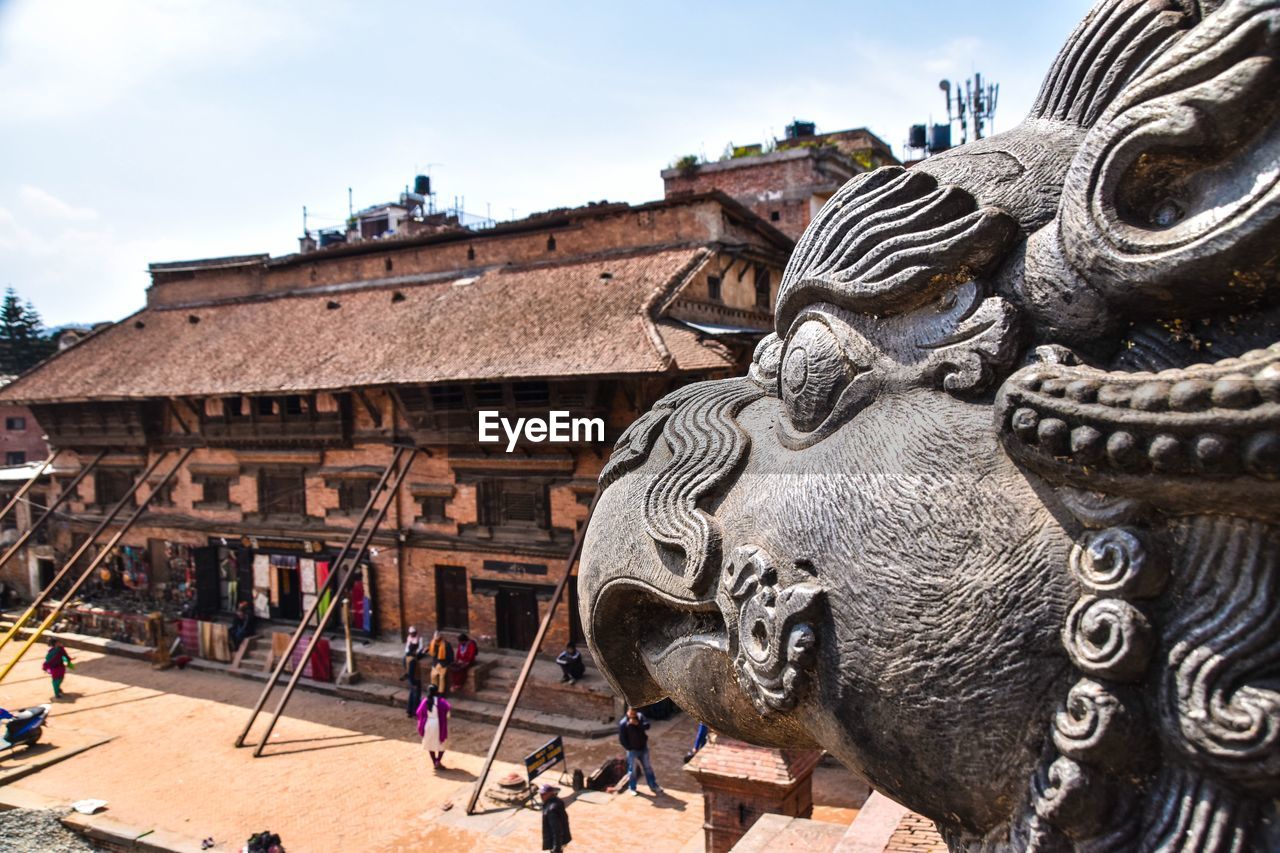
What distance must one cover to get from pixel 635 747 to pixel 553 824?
235 cm

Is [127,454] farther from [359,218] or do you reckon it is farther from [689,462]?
[689,462]

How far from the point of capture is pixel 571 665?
1645 cm

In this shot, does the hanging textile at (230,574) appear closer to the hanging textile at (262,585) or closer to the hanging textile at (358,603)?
the hanging textile at (262,585)

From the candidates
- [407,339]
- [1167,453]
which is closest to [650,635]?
[1167,453]

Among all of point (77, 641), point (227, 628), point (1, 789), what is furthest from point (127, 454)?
point (1, 789)

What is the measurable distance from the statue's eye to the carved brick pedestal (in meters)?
7.65

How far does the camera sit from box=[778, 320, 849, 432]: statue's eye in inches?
89.0

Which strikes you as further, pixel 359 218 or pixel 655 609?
pixel 359 218

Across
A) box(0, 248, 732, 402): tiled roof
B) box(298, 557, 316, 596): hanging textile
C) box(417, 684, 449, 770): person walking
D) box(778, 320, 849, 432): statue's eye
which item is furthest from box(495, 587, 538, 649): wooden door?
box(778, 320, 849, 432): statue's eye

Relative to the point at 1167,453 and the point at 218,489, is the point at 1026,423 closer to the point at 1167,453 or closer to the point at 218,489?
the point at 1167,453

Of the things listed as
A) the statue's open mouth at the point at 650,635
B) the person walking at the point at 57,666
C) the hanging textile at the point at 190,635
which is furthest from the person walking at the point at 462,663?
the statue's open mouth at the point at 650,635

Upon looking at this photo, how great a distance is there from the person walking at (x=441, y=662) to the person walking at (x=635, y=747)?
5.17m

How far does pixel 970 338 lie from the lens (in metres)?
2.01

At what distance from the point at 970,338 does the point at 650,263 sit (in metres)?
17.2
